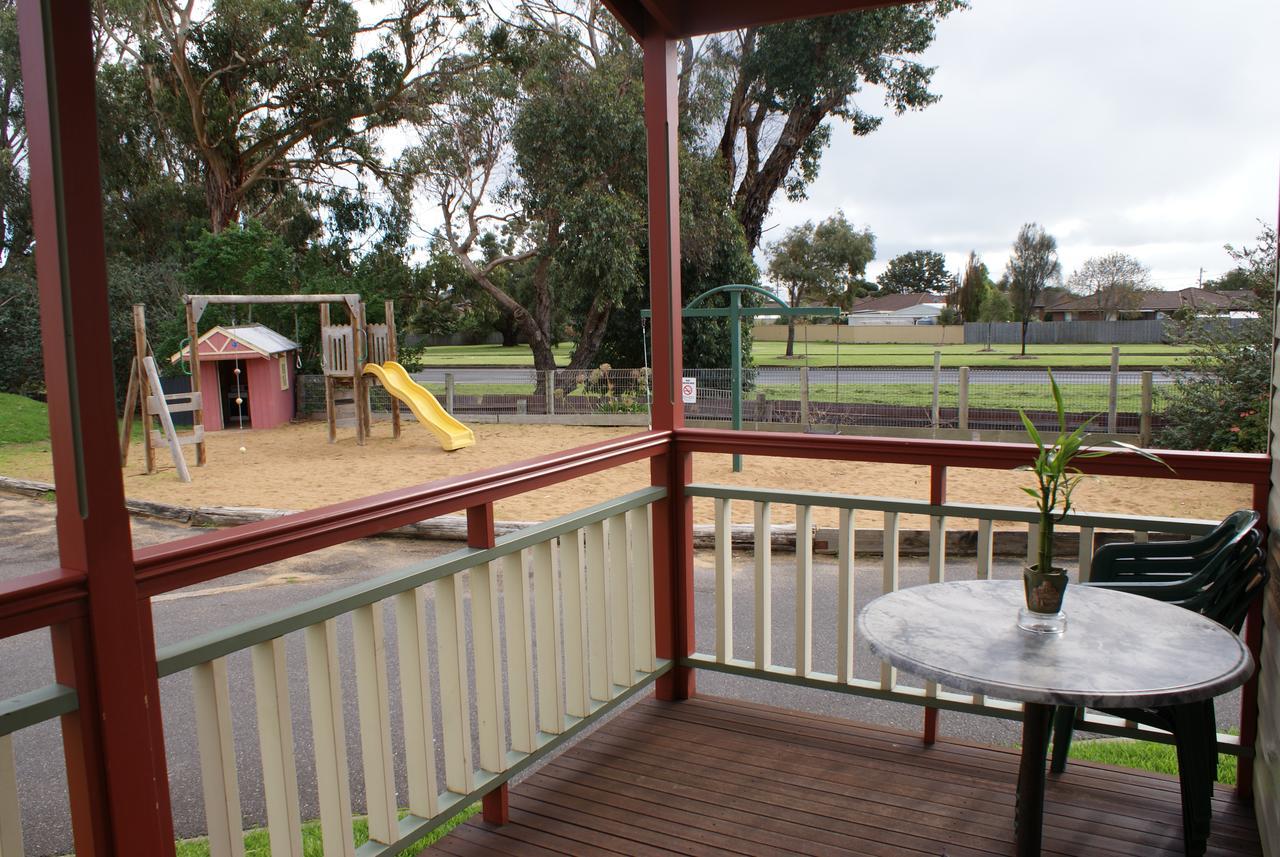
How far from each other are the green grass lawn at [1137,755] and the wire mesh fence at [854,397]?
5978 millimetres

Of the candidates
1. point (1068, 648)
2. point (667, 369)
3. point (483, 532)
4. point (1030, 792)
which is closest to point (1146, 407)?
point (667, 369)

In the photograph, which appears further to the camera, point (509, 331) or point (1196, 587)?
point (509, 331)

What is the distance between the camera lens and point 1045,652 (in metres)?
1.56

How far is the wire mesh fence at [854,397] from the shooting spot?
31.2 feet

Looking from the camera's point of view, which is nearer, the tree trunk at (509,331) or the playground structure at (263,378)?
the playground structure at (263,378)

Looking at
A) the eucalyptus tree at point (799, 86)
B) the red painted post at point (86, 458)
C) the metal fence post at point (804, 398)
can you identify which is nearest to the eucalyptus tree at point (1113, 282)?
the metal fence post at point (804, 398)

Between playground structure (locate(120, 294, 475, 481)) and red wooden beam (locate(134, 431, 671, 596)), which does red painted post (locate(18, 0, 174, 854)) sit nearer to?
red wooden beam (locate(134, 431, 671, 596))

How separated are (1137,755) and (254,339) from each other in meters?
12.3

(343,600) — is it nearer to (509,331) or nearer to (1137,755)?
(1137,755)

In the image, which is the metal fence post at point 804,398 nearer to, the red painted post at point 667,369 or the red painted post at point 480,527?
the red painted post at point 667,369

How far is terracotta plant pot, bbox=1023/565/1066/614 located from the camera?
1.64m

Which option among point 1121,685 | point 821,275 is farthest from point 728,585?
point 821,275

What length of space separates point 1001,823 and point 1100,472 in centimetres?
92

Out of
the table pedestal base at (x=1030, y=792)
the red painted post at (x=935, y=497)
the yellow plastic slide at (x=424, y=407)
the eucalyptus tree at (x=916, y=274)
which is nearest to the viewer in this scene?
the table pedestal base at (x=1030, y=792)
